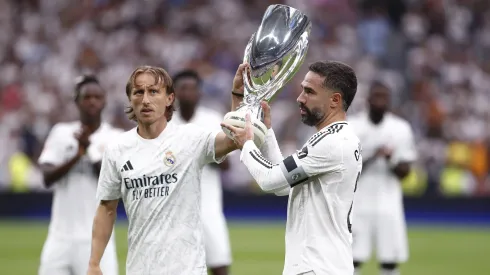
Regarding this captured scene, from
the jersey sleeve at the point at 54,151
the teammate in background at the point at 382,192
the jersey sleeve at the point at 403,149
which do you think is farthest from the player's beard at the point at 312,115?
the jersey sleeve at the point at 403,149

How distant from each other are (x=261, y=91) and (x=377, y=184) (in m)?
5.40

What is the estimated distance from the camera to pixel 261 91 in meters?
5.61

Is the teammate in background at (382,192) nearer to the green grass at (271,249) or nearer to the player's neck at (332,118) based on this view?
the green grass at (271,249)

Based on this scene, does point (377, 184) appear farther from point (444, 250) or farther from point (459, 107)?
point (459, 107)

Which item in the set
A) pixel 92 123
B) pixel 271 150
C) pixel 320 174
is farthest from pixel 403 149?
pixel 320 174

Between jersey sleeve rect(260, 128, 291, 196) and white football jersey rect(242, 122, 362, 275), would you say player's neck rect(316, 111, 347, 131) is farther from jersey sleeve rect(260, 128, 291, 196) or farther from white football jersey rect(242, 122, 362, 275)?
jersey sleeve rect(260, 128, 291, 196)

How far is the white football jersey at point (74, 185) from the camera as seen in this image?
7.73 meters

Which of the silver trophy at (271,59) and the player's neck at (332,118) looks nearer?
the silver trophy at (271,59)

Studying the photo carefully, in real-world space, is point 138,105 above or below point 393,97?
below

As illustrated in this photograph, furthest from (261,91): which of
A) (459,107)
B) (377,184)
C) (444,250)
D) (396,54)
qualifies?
(396,54)

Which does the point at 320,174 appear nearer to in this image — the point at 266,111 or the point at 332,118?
the point at 332,118

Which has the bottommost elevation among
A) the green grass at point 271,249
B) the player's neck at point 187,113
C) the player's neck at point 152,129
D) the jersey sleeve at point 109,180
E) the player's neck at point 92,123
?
the green grass at point 271,249

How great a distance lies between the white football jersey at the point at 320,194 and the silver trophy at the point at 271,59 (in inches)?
8.6

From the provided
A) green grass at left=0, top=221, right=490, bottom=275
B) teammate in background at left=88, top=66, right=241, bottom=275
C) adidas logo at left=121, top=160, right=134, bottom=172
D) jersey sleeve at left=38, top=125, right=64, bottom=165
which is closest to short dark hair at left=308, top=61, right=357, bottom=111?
teammate in background at left=88, top=66, right=241, bottom=275
